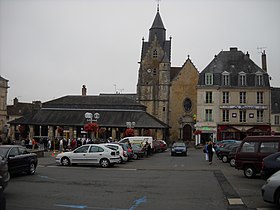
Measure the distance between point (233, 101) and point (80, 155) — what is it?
37363mm

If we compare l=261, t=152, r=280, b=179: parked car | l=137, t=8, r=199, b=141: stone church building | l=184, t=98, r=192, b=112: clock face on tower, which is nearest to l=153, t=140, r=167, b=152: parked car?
l=137, t=8, r=199, b=141: stone church building

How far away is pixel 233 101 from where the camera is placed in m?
56.8

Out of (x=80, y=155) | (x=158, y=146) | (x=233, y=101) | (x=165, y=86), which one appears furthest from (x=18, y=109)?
(x=80, y=155)

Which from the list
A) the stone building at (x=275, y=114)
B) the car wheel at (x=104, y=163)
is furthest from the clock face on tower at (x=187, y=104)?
the car wheel at (x=104, y=163)

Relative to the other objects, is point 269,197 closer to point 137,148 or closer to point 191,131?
point 137,148

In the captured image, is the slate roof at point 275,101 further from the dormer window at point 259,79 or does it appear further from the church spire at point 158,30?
the church spire at point 158,30

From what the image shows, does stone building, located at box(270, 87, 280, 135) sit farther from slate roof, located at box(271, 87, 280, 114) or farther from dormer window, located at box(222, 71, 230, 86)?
dormer window, located at box(222, 71, 230, 86)

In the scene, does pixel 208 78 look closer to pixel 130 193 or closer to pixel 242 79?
pixel 242 79

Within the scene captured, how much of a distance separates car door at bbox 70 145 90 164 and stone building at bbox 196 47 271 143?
34820 millimetres

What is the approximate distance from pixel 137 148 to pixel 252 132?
88.8ft

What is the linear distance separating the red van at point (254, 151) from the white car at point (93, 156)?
25.6 feet

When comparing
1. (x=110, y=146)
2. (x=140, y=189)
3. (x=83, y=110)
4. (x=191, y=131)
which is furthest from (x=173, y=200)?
(x=191, y=131)

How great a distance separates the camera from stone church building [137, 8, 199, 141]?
7331 cm

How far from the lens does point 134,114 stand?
197 ft
